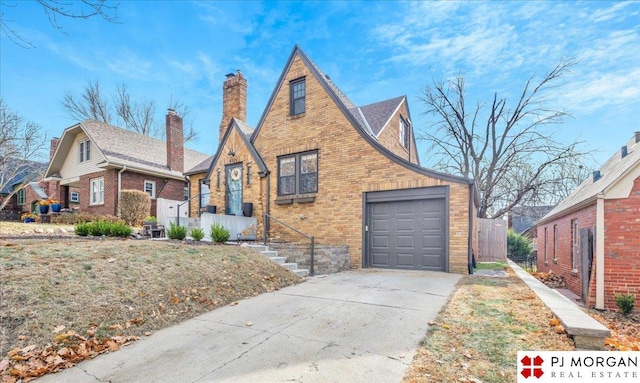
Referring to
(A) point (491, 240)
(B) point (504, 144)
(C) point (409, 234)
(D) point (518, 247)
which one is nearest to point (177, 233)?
(C) point (409, 234)

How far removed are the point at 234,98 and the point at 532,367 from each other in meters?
15.3

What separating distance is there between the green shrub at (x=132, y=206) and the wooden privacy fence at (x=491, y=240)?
18.1m

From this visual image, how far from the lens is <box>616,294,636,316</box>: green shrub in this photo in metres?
7.67

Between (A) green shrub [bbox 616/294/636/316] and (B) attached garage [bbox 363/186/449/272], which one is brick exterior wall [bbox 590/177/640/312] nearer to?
(A) green shrub [bbox 616/294/636/316]

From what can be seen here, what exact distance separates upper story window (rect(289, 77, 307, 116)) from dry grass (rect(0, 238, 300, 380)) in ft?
21.7

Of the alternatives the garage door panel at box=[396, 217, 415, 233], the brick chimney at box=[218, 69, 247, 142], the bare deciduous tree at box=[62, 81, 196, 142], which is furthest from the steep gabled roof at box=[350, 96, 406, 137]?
the bare deciduous tree at box=[62, 81, 196, 142]

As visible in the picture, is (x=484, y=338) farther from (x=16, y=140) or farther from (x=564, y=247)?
(x=16, y=140)

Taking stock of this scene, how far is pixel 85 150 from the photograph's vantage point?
20.7 m

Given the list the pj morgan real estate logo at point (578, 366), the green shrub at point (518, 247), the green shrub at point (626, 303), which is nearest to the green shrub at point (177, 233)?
the pj morgan real estate logo at point (578, 366)

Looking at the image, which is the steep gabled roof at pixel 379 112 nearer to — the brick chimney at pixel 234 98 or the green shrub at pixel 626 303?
the brick chimney at pixel 234 98

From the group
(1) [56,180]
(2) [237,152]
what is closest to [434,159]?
(2) [237,152]

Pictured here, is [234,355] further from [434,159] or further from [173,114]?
[434,159]

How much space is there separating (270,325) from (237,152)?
9.85m

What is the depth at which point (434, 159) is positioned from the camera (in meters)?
25.4
